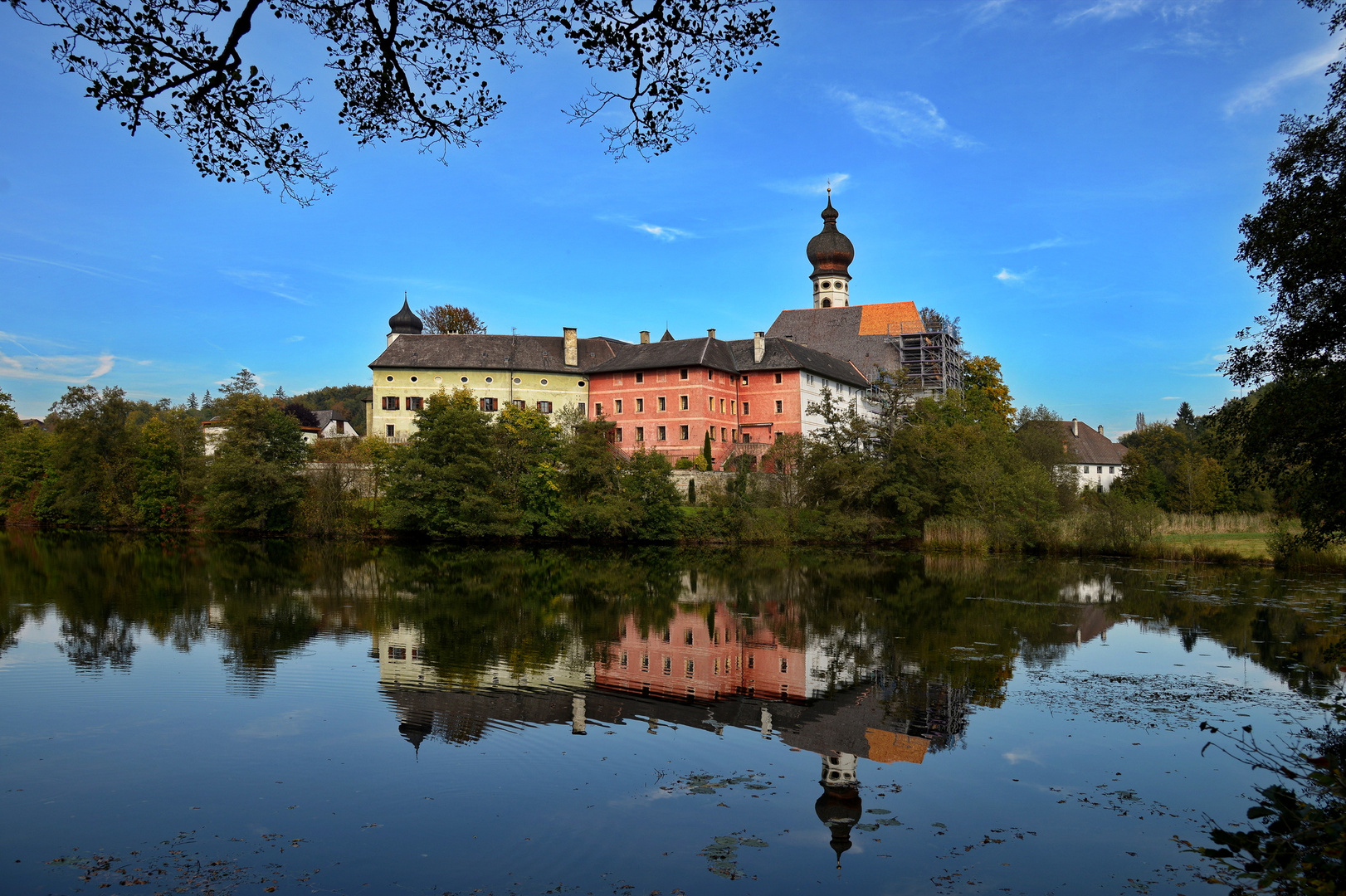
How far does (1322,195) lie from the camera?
1050cm

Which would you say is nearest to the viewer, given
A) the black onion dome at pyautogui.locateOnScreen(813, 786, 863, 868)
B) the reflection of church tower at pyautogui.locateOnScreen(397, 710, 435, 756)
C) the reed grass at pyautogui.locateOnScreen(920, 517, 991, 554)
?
the black onion dome at pyautogui.locateOnScreen(813, 786, 863, 868)

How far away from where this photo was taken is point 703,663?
14.0 m

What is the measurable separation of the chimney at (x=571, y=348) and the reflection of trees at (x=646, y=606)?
25.6 metres

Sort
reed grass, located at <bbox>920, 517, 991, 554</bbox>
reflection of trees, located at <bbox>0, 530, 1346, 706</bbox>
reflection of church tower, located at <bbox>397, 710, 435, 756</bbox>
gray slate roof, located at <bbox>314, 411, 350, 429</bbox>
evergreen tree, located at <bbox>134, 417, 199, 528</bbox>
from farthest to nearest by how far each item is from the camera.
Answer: gray slate roof, located at <bbox>314, 411, 350, 429</bbox> → evergreen tree, located at <bbox>134, 417, 199, 528</bbox> → reed grass, located at <bbox>920, 517, 991, 554</bbox> → reflection of trees, located at <bbox>0, 530, 1346, 706</bbox> → reflection of church tower, located at <bbox>397, 710, 435, 756</bbox>

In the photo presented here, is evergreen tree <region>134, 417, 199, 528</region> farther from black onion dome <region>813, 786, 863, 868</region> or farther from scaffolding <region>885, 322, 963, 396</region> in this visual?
black onion dome <region>813, 786, 863, 868</region>

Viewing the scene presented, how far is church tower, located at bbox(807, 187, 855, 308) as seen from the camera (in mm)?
71625

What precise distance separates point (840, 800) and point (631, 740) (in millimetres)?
2586

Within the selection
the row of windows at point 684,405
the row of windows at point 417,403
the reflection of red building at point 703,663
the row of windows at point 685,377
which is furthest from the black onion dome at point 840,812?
the row of windows at point 417,403

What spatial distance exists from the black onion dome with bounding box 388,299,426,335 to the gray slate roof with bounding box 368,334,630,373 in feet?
21.0

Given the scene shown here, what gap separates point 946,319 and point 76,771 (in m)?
63.5

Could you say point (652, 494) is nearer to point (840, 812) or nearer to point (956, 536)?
point (956, 536)

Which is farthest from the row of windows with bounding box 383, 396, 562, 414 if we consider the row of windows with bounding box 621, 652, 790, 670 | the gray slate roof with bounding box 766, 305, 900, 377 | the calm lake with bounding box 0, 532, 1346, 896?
the row of windows with bounding box 621, 652, 790, 670

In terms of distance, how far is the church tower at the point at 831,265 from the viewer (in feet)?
235

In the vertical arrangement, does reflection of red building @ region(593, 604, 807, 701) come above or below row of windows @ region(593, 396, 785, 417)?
below
